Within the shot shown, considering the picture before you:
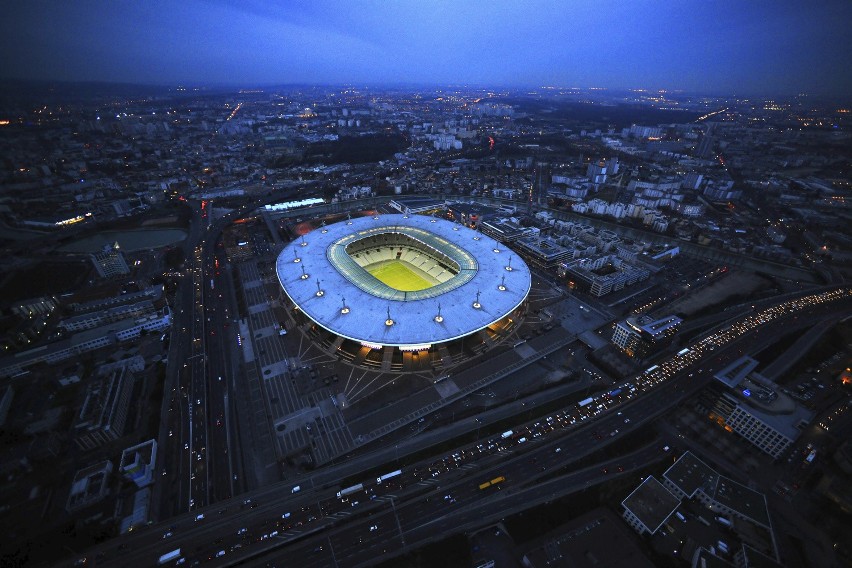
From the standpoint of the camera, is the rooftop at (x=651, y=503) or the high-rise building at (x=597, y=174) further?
the high-rise building at (x=597, y=174)

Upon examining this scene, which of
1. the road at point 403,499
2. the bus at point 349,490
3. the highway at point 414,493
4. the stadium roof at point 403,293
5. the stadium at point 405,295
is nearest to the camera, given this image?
the road at point 403,499

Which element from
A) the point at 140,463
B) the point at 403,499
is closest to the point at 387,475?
the point at 403,499

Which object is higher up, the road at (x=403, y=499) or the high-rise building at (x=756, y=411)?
the high-rise building at (x=756, y=411)

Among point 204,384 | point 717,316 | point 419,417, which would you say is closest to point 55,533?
point 204,384

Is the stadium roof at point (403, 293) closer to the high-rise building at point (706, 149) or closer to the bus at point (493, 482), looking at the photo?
the bus at point (493, 482)

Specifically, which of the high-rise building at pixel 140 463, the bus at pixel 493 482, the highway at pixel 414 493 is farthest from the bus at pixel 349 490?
the high-rise building at pixel 140 463

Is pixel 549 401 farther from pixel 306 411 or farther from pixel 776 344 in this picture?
pixel 776 344
